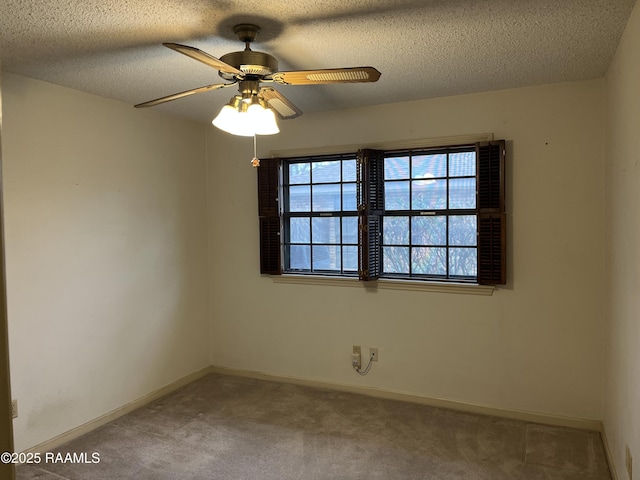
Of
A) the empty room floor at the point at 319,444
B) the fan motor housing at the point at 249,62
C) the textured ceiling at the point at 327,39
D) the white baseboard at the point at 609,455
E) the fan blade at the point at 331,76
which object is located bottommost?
the empty room floor at the point at 319,444

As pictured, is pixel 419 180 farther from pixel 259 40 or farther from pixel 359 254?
pixel 259 40

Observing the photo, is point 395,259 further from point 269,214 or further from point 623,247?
point 623,247

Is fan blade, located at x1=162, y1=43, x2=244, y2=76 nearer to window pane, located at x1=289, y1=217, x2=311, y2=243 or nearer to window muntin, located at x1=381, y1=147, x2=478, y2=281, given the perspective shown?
window muntin, located at x1=381, y1=147, x2=478, y2=281

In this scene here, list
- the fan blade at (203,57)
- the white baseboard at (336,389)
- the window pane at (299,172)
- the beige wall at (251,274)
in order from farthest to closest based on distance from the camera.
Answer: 1. the window pane at (299,172)
2. the white baseboard at (336,389)
3. the beige wall at (251,274)
4. the fan blade at (203,57)

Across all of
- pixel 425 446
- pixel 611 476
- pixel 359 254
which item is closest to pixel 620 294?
pixel 611 476

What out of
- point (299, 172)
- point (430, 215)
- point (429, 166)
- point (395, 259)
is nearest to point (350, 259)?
point (395, 259)

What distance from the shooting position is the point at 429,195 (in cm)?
358

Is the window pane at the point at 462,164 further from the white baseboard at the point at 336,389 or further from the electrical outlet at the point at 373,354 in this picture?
the white baseboard at the point at 336,389

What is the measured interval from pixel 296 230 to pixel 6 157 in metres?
2.15

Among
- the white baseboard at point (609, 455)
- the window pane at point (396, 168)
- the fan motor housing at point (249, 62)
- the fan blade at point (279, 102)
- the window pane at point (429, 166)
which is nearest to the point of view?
the fan motor housing at point (249, 62)

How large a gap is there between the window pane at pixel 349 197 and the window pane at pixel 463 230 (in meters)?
0.77

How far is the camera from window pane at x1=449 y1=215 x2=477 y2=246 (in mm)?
3451

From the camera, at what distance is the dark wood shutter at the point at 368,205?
3621 millimetres

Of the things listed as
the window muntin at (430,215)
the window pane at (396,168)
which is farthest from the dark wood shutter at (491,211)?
the window pane at (396,168)
